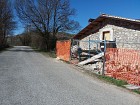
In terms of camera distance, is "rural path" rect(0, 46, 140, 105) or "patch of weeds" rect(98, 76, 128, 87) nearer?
"rural path" rect(0, 46, 140, 105)

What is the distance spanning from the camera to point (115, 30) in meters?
19.6

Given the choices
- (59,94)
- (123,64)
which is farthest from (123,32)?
(59,94)

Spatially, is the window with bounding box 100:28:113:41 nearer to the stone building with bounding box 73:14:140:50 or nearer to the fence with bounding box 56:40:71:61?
the stone building with bounding box 73:14:140:50

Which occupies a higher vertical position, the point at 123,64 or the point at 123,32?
the point at 123,32

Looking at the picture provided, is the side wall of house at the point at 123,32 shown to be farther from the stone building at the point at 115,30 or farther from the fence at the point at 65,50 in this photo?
the fence at the point at 65,50

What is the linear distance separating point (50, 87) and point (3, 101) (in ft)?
7.98

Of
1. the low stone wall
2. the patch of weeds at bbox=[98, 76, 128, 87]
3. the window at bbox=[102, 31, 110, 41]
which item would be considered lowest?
the patch of weeds at bbox=[98, 76, 128, 87]

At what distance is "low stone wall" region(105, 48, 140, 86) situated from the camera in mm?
10266

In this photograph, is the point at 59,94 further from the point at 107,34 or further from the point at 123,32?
the point at 107,34

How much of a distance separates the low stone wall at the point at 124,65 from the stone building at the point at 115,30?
3528 mm

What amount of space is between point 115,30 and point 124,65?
348 inches

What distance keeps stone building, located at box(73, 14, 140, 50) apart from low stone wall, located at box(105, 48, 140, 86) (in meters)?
3.53

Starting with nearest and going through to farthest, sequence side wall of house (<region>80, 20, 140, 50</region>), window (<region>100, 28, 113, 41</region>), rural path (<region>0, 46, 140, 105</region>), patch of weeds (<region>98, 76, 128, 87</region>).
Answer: rural path (<region>0, 46, 140, 105</region>) → patch of weeds (<region>98, 76, 128, 87</region>) → side wall of house (<region>80, 20, 140, 50</region>) → window (<region>100, 28, 113, 41</region>)

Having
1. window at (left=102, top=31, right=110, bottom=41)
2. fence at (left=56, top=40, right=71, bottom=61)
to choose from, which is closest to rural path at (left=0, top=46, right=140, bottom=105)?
fence at (left=56, top=40, right=71, bottom=61)
